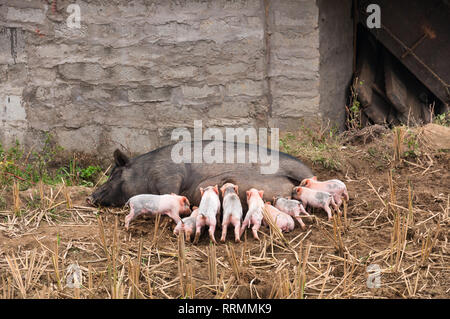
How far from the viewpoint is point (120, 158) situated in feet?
18.7

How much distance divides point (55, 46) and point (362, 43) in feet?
12.9

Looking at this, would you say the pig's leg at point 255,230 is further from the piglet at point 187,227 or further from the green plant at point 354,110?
the green plant at point 354,110

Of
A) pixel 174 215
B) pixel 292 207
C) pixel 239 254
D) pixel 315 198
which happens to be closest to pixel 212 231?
pixel 239 254

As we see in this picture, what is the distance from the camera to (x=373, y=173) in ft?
19.3

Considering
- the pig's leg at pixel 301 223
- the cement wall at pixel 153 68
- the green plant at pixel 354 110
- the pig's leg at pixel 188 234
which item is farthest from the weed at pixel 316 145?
the pig's leg at pixel 188 234

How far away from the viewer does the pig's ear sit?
223 inches

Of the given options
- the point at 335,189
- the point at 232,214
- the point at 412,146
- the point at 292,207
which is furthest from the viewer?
the point at 412,146

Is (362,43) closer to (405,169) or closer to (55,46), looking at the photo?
(405,169)

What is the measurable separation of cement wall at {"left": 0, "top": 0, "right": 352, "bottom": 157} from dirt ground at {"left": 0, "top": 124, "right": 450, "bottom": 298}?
1377 millimetres

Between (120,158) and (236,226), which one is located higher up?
(120,158)

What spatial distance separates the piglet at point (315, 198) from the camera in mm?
4742

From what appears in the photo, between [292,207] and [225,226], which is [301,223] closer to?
[292,207]

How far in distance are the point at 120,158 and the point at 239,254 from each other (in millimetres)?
1992
